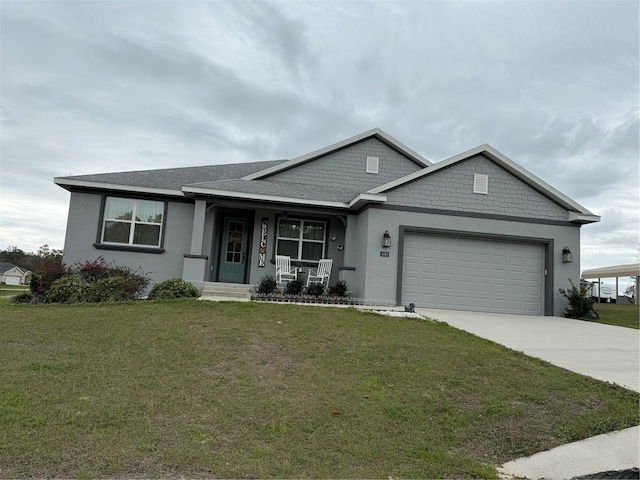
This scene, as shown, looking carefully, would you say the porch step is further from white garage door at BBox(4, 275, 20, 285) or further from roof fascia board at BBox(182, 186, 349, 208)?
white garage door at BBox(4, 275, 20, 285)

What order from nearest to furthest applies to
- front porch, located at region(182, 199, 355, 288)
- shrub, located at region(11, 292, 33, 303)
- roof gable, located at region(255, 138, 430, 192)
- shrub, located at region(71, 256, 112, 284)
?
shrub, located at region(11, 292, 33, 303)
shrub, located at region(71, 256, 112, 284)
front porch, located at region(182, 199, 355, 288)
roof gable, located at region(255, 138, 430, 192)

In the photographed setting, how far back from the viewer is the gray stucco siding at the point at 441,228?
11742 millimetres

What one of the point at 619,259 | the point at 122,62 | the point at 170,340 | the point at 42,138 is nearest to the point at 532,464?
the point at 170,340

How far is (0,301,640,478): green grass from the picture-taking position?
3.27 metres

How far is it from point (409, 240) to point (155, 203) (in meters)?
7.89

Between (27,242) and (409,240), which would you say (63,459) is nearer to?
(409,240)

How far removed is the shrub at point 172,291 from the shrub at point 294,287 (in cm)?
264

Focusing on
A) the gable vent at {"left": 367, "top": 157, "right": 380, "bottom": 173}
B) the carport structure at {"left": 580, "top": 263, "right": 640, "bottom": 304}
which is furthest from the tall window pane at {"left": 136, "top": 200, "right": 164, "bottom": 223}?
the carport structure at {"left": 580, "top": 263, "right": 640, "bottom": 304}

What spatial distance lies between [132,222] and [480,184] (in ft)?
35.1

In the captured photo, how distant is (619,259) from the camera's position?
26.9 meters

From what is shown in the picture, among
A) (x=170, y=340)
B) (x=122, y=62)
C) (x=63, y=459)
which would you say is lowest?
(x=63, y=459)

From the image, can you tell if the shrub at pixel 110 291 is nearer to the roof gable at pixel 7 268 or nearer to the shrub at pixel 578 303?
the shrub at pixel 578 303

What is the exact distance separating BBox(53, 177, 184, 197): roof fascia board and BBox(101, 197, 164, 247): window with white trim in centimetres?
A: 44

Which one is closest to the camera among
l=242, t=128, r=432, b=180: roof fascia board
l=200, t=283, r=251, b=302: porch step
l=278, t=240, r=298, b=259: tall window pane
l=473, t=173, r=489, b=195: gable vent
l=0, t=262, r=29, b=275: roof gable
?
l=200, t=283, r=251, b=302: porch step
